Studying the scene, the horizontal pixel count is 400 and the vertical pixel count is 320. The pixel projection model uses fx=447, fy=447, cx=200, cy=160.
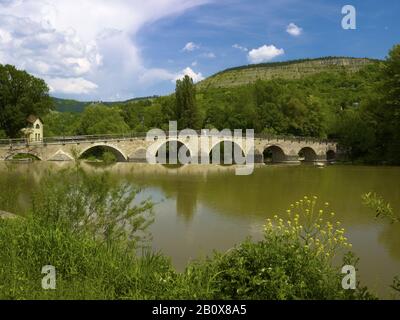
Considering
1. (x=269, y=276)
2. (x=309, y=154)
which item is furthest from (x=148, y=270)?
(x=309, y=154)

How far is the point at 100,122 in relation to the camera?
182 feet

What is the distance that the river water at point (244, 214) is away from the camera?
10516 mm

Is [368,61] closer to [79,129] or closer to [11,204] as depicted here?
[79,129]

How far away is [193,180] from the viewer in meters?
27.9

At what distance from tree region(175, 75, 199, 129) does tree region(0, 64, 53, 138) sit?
15727mm

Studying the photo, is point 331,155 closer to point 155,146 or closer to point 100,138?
point 155,146

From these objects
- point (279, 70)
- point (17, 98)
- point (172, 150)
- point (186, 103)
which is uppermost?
point (279, 70)

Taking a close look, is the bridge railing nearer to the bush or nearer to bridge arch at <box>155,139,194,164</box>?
bridge arch at <box>155,139,194,164</box>

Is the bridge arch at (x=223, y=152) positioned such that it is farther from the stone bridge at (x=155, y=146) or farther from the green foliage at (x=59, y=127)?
the green foliage at (x=59, y=127)

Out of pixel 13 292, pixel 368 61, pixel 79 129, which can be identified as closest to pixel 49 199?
pixel 13 292

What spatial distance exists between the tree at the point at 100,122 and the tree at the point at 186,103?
889 centimetres

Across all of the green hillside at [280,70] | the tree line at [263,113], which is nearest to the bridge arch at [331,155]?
the tree line at [263,113]

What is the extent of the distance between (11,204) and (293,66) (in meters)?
121

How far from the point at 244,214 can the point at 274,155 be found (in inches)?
1546
